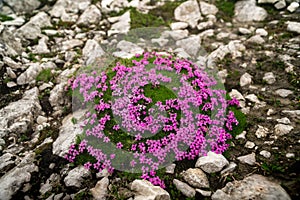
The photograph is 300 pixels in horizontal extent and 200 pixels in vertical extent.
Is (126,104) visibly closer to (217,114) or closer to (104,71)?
(104,71)

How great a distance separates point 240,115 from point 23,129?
244 inches

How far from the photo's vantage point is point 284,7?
435 inches

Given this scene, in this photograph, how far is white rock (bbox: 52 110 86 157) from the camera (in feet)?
22.6

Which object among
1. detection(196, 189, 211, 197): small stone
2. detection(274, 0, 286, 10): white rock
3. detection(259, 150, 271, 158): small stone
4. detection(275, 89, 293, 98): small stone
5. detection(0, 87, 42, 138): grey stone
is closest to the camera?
detection(196, 189, 211, 197): small stone

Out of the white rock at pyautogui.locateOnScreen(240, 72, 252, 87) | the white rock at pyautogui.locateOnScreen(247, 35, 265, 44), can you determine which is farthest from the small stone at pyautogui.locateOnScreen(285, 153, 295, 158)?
the white rock at pyautogui.locateOnScreen(247, 35, 265, 44)

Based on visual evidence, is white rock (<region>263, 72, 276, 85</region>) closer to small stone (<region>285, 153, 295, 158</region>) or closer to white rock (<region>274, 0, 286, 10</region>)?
small stone (<region>285, 153, 295, 158</region>)

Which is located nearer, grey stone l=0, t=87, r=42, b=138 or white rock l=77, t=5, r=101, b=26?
grey stone l=0, t=87, r=42, b=138

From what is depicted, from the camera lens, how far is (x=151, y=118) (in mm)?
6824

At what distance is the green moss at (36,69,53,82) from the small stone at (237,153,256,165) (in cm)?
665

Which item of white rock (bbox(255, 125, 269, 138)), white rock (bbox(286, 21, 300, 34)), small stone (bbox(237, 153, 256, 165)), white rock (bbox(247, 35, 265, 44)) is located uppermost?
white rock (bbox(286, 21, 300, 34))

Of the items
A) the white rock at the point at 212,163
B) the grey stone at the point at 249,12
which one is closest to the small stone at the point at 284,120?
the white rock at the point at 212,163

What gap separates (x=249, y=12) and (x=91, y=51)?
6883 mm

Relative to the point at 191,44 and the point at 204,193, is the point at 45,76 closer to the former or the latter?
the point at 191,44

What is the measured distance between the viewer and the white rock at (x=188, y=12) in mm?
11648
